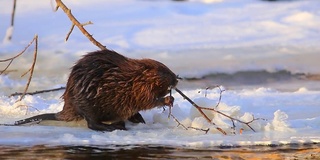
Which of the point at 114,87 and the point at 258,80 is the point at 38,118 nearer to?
the point at 114,87

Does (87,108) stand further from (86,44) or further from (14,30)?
(14,30)

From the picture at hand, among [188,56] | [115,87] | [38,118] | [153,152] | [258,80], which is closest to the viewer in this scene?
[153,152]

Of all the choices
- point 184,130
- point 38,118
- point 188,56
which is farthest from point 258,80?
point 38,118

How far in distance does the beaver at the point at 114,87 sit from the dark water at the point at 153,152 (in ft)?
2.08

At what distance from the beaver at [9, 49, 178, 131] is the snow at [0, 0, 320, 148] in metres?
0.18

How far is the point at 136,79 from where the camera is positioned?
6105 mm

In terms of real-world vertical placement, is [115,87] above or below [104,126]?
above

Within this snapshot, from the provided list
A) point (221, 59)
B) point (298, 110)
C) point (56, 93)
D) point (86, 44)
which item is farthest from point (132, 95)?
point (86, 44)

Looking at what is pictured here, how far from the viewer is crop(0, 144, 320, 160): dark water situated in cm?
521

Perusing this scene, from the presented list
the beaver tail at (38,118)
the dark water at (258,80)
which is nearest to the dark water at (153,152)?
the beaver tail at (38,118)

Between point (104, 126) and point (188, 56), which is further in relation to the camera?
point (188, 56)

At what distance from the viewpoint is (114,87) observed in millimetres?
6148

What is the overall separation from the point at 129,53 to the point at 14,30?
237 cm

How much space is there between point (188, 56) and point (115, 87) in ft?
18.8
